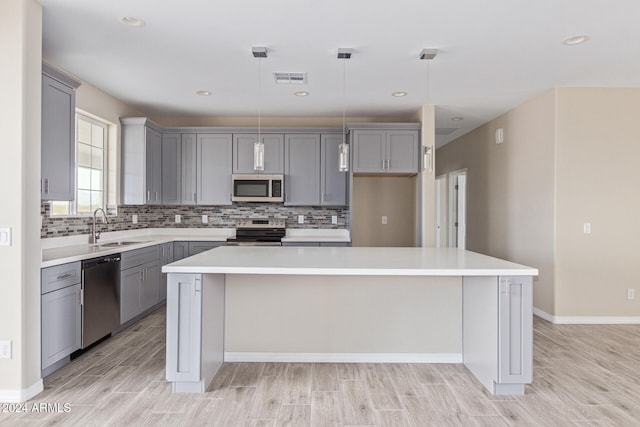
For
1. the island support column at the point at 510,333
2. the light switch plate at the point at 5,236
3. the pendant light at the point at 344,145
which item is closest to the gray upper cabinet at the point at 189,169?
the pendant light at the point at 344,145

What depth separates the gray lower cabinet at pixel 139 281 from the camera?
3732 millimetres

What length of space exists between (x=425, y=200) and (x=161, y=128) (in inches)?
137

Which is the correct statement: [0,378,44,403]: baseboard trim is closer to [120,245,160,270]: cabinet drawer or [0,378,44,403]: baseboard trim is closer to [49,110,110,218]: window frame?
[120,245,160,270]: cabinet drawer

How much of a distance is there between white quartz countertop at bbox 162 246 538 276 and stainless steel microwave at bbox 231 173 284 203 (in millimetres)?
2029

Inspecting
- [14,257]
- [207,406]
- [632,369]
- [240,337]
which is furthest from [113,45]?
[632,369]

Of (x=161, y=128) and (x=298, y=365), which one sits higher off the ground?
(x=161, y=128)

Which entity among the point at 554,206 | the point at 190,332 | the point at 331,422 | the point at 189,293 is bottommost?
the point at 331,422

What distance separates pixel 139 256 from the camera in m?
4.04

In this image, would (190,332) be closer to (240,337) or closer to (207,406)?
(207,406)

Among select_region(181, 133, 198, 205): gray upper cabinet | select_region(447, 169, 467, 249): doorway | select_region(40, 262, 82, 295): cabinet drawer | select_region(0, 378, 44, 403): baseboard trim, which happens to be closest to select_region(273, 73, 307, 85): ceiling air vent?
select_region(181, 133, 198, 205): gray upper cabinet

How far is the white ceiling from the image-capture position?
2.55 m

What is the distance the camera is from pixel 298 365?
3.00 m

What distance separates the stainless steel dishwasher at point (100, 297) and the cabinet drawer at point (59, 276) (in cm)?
9

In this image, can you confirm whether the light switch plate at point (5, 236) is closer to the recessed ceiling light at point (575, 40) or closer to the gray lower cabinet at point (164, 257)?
the gray lower cabinet at point (164, 257)
